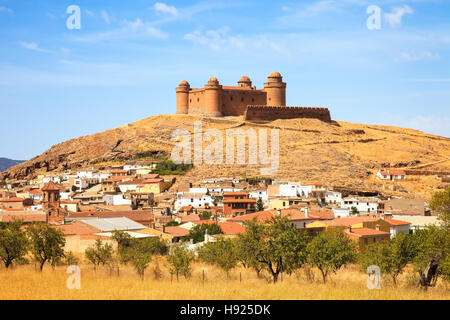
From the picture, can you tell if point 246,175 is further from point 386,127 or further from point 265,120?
point 386,127

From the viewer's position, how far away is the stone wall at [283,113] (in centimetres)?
9636

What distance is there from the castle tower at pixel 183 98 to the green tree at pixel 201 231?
6123cm

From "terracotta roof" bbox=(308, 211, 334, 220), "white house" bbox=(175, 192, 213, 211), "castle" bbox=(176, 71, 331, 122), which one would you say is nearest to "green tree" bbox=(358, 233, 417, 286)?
"terracotta roof" bbox=(308, 211, 334, 220)

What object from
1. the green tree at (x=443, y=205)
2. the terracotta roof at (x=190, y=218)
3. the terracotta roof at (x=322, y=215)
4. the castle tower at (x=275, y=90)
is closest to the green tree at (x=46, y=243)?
the green tree at (x=443, y=205)

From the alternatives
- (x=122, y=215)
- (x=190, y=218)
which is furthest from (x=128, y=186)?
(x=122, y=215)

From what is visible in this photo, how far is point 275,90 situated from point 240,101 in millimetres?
6426

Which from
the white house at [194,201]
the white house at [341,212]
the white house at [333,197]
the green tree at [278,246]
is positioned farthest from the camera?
the white house at [333,197]

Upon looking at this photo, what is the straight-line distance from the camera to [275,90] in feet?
336

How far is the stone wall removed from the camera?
96363 mm

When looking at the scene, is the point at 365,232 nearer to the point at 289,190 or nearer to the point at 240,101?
the point at 289,190

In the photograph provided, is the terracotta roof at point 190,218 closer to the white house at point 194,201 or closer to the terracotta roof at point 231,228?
the terracotta roof at point 231,228

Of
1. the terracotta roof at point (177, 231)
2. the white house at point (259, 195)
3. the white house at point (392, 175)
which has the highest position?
the white house at point (392, 175)
